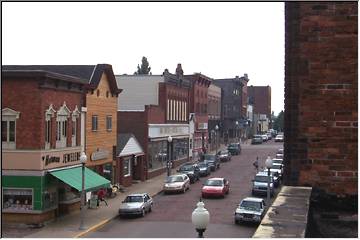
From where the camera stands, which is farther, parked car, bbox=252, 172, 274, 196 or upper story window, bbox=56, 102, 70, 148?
parked car, bbox=252, 172, 274, 196

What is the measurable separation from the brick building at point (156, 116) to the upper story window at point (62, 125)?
13.6 m

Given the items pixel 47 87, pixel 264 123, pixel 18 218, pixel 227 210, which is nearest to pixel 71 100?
pixel 47 87

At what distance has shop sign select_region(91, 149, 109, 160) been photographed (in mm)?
36200

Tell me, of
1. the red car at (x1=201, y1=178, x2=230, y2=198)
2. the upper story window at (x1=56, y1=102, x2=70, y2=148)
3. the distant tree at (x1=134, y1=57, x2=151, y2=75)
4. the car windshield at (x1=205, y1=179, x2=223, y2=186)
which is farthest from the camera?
the distant tree at (x1=134, y1=57, x2=151, y2=75)

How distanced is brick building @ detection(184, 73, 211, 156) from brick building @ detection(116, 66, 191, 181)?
234 cm

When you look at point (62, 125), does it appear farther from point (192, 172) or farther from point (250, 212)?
point (192, 172)

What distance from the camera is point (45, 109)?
2880cm

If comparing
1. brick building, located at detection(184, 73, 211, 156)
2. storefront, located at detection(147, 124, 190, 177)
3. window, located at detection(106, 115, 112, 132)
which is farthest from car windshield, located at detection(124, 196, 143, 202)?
brick building, located at detection(184, 73, 211, 156)

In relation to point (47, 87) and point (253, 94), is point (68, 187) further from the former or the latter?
point (253, 94)

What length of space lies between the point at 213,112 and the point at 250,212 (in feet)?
184

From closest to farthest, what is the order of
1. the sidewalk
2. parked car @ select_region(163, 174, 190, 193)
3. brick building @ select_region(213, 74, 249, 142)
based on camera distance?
1. the sidewalk
2. parked car @ select_region(163, 174, 190, 193)
3. brick building @ select_region(213, 74, 249, 142)

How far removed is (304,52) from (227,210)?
2467 centimetres

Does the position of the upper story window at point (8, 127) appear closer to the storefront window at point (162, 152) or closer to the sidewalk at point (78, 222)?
the sidewalk at point (78, 222)

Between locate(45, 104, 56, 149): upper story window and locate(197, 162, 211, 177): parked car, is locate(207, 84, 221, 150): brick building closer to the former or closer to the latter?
locate(197, 162, 211, 177): parked car
